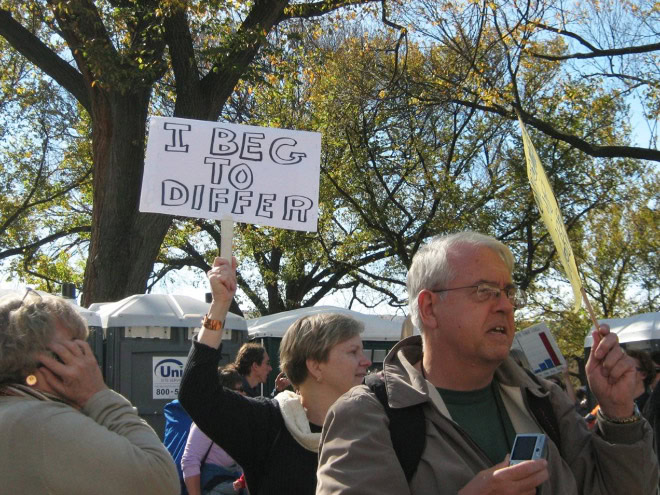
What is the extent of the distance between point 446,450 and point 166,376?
6981 mm

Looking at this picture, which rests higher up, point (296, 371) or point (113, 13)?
point (113, 13)

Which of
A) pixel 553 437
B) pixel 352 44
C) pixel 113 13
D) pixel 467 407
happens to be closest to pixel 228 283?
pixel 467 407

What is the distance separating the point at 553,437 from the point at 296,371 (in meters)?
1.50

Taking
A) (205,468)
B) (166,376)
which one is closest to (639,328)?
(166,376)

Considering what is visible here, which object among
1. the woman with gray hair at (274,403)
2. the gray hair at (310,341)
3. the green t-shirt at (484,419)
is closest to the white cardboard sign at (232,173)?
the gray hair at (310,341)

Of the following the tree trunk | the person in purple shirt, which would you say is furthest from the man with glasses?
the tree trunk

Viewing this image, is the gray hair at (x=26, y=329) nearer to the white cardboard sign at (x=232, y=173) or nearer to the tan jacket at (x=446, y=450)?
the tan jacket at (x=446, y=450)

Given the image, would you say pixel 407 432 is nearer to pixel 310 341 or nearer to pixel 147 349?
pixel 310 341

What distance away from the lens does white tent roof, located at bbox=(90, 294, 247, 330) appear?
30.3ft

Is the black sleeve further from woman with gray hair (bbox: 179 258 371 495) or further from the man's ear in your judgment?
the man's ear

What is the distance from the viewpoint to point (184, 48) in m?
13.3

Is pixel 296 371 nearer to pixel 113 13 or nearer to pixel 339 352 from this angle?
pixel 339 352

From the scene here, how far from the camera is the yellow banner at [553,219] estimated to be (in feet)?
9.29

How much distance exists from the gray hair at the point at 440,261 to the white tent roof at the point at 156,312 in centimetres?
634
